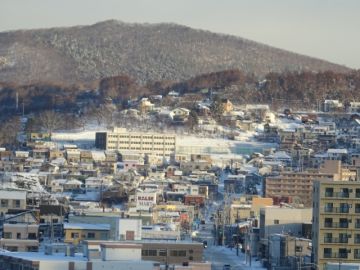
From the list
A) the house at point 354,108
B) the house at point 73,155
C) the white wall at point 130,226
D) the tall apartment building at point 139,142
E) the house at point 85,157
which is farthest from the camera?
the house at point 354,108

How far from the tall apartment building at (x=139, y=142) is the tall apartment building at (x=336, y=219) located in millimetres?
56687

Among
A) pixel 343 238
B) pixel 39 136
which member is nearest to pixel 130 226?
pixel 343 238

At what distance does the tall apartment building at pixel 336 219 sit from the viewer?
128ft

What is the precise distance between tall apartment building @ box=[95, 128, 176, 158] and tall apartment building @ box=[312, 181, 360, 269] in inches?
2232

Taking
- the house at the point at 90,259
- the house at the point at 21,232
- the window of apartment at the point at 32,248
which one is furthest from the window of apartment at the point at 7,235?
the house at the point at 90,259

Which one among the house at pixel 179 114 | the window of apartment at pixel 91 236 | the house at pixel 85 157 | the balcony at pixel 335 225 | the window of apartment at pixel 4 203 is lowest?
the window of apartment at pixel 91 236

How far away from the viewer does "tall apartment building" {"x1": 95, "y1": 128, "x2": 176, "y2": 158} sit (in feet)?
318

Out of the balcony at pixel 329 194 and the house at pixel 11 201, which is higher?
the house at pixel 11 201

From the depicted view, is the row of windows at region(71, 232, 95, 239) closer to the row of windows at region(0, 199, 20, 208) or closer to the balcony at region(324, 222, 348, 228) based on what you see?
the balcony at region(324, 222, 348, 228)

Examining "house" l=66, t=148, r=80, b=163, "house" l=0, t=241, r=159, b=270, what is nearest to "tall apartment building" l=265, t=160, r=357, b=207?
"house" l=66, t=148, r=80, b=163

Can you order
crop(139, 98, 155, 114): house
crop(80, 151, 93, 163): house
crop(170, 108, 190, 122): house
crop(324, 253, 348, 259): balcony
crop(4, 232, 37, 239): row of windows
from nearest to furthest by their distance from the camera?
crop(324, 253, 348, 259): balcony < crop(4, 232, 37, 239): row of windows < crop(80, 151, 93, 163): house < crop(170, 108, 190, 122): house < crop(139, 98, 155, 114): house

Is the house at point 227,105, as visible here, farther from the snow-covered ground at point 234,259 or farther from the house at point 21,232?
the house at point 21,232

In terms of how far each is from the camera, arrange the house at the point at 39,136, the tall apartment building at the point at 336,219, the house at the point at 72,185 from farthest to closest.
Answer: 1. the house at the point at 39,136
2. the house at the point at 72,185
3. the tall apartment building at the point at 336,219

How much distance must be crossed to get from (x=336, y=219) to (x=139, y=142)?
2346 inches
